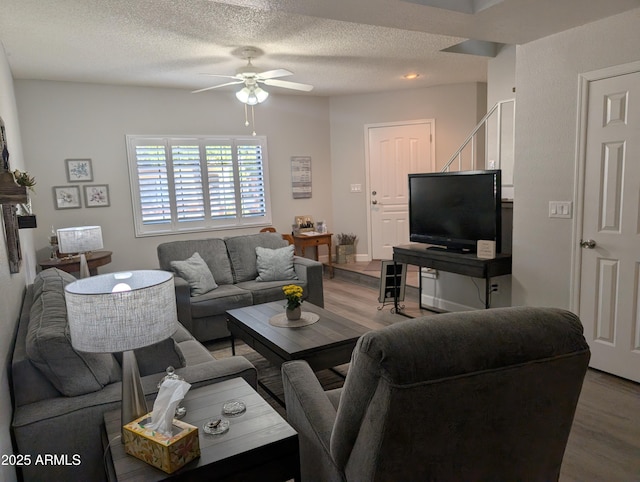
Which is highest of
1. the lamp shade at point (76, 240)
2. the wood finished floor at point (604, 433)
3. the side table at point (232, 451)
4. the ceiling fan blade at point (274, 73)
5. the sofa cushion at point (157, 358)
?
the ceiling fan blade at point (274, 73)

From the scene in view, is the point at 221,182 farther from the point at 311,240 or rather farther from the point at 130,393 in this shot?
the point at 130,393

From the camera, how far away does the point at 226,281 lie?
177 inches

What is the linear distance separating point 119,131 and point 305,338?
163 inches

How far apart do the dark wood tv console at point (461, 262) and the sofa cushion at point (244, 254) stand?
1.57 metres

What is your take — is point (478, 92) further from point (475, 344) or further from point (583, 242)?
point (475, 344)

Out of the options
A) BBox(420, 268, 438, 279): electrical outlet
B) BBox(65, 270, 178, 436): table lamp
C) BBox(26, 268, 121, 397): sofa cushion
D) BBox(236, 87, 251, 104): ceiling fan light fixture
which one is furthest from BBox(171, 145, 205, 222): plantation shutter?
BBox(65, 270, 178, 436): table lamp

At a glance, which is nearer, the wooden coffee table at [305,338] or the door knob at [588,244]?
the wooden coffee table at [305,338]

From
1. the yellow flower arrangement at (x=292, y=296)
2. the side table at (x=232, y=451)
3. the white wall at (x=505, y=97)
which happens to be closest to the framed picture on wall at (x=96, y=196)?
the yellow flower arrangement at (x=292, y=296)

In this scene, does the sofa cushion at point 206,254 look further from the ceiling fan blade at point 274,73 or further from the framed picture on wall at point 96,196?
the ceiling fan blade at point 274,73

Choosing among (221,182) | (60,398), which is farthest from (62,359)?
(221,182)

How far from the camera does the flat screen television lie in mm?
3691

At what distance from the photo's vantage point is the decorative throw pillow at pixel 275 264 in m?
4.52

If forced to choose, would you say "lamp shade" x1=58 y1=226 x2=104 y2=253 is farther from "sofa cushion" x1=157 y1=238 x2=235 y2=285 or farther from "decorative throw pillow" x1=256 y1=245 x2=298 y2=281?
"decorative throw pillow" x1=256 y1=245 x2=298 y2=281

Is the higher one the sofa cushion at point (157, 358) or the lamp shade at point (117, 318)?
the lamp shade at point (117, 318)
